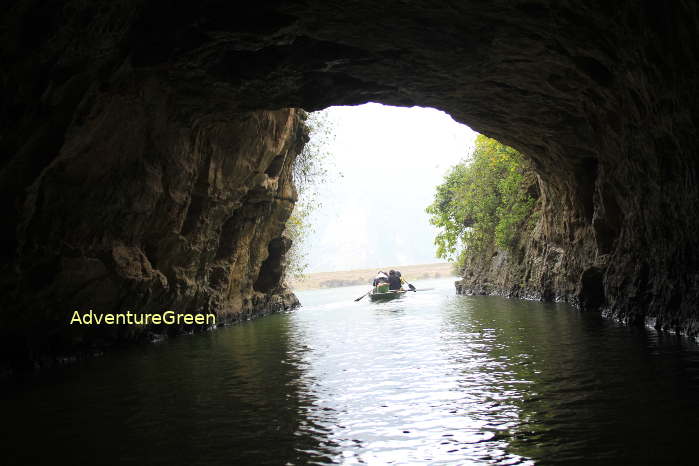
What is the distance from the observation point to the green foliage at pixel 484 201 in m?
30.3

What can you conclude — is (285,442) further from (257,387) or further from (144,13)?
(144,13)

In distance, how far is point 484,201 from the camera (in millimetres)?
33156

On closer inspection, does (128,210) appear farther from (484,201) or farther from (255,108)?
(484,201)

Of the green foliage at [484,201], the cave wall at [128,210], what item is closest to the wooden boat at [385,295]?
the green foliage at [484,201]

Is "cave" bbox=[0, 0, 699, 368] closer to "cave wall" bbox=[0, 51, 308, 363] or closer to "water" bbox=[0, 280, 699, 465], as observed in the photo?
"cave wall" bbox=[0, 51, 308, 363]

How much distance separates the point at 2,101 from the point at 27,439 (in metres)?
4.43

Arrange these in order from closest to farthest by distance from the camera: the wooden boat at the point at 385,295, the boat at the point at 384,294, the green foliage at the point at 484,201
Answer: the green foliage at the point at 484,201 < the wooden boat at the point at 385,295 < the boat at the point at 384,294

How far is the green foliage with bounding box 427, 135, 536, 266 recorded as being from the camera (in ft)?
99.5

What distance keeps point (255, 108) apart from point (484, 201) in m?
20.0

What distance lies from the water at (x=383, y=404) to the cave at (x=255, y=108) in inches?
91.5

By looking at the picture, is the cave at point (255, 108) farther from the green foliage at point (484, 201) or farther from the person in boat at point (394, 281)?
the person in boat at point (394, 281)

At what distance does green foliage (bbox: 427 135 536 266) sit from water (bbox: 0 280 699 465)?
54.3ft

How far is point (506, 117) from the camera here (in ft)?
58.0

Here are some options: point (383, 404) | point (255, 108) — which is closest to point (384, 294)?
point (255, 108)
